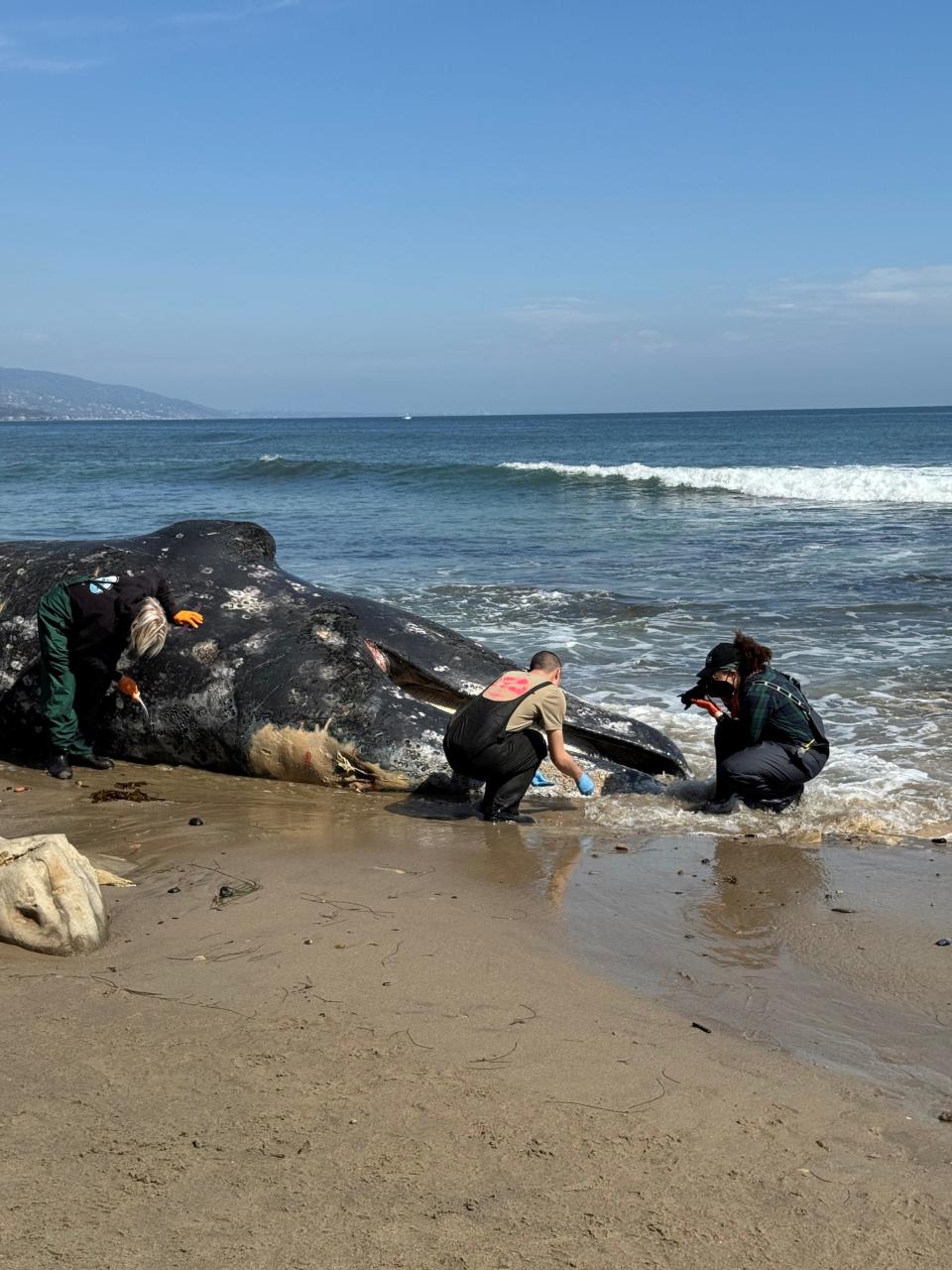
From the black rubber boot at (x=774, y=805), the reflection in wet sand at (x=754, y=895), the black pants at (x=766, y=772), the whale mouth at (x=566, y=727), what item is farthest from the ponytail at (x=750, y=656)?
the reflection in wet sand at (x=754, y=895)

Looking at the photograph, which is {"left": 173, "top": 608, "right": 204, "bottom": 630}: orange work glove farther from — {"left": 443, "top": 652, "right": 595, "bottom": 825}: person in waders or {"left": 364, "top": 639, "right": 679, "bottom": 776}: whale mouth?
{"left": 443, "top": 652, "right": 595, "bottom": 825}: person in waders

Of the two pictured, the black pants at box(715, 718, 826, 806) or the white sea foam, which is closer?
the black pants at box(715, 718, 826, 806)

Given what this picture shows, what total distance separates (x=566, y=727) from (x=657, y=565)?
10.7 m

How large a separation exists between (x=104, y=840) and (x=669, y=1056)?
3579 mm

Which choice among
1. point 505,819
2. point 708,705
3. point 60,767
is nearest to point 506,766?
point 505,819

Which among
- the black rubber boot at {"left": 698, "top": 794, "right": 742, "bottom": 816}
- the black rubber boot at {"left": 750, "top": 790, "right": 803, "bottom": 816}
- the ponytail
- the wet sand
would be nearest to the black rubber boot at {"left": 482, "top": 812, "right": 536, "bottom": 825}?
the wet sand

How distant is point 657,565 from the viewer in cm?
1822

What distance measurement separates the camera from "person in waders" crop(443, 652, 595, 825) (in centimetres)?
668

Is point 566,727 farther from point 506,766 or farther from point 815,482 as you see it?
point 815,482

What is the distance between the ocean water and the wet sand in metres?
1.68

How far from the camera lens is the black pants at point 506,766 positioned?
22.0 feet

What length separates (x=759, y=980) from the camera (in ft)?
14.3

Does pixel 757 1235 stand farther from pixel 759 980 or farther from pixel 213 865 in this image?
pixel 213 865

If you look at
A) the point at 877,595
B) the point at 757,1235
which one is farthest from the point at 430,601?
the point at 757,1235
